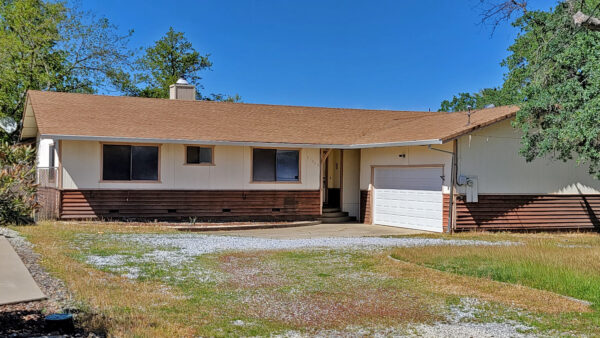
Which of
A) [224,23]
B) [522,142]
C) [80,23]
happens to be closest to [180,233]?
[522,142]

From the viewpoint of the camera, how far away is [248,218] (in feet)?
61.9

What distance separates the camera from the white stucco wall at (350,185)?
20625 mm

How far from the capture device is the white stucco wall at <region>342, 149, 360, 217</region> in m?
20.6

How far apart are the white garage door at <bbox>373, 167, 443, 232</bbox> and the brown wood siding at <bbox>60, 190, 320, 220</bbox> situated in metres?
2.15

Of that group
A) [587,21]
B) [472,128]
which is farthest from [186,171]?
[587,21]

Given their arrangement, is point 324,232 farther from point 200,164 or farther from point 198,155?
point 198,155

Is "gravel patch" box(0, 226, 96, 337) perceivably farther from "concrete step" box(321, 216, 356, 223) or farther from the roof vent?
the roof vent

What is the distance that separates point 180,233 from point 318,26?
108 ft

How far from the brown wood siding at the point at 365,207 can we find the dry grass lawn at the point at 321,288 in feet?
24.8

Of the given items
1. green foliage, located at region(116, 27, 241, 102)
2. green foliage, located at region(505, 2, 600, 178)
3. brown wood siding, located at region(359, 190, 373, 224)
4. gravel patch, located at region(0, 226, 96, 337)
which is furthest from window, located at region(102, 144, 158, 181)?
green foliage, located at region(116, 27, 241, 102)

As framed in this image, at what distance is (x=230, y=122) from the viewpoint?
20156 mm

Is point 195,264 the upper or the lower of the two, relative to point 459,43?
lower

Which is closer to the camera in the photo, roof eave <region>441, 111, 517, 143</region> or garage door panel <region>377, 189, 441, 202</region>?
roof eave <region>441, 111, 517, 143</region>

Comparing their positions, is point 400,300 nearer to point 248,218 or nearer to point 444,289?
point 444,289
